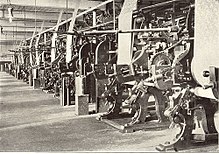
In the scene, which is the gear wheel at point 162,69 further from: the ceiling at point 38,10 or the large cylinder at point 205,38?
the ceiling at point 38,10

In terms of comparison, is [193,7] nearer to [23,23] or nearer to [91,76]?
[91,76]

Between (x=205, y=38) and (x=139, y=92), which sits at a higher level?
(x=205, y=38)

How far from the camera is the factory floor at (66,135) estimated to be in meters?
3.81

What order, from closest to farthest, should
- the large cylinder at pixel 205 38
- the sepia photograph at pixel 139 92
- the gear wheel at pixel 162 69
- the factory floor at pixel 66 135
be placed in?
the large cylinder at pixel 205 38 → the sepia photograph at pixel 139 92 → the factory floor at pixel 66 135 → the gear wheel at pixel 162 69

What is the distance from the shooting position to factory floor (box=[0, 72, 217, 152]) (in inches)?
150

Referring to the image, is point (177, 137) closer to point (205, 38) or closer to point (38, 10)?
point (205, 38)

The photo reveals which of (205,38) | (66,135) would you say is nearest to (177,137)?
(205,38)

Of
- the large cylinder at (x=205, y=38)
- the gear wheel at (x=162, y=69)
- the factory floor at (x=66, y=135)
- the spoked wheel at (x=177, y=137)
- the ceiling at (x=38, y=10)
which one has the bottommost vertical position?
the factory floor at (x=66, y=135)

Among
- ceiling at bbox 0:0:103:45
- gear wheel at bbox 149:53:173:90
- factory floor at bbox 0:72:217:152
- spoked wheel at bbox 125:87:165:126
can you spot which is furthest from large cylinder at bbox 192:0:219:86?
ceiling at bbox 0:0:103:45

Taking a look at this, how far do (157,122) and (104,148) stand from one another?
1.46 m

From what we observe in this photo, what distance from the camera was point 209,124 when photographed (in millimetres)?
3932

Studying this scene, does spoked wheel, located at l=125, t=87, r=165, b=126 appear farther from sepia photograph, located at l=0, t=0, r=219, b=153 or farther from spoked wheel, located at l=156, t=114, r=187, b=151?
spoked wheel, located at l=156, t=114, r=187, b=151

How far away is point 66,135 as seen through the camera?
441 centimetres

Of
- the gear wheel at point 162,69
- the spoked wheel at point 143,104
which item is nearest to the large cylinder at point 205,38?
the gear wheel at point 162,69
